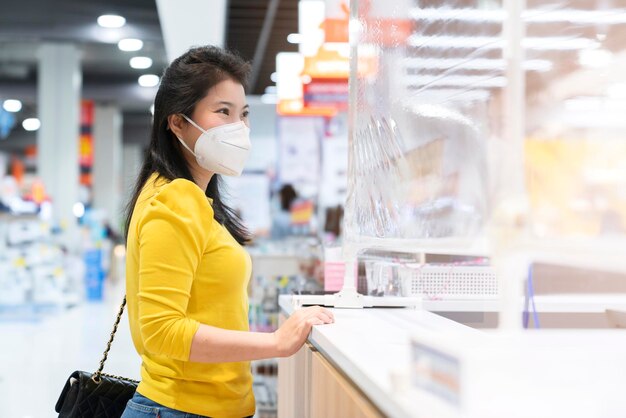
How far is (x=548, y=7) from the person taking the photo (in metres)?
1.39

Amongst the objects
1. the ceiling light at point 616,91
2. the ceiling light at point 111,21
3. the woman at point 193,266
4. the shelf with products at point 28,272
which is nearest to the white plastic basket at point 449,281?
the woman at point 193,266

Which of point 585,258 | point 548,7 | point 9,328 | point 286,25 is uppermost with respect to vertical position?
point 286,25

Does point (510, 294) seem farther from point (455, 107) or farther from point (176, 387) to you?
point (176, 387)

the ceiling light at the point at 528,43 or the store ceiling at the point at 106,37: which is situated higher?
the store ceiling at the point at 106,37

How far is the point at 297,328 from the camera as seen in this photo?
1.83 m

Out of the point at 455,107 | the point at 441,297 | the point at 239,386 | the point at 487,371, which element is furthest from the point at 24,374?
the point at 487,371

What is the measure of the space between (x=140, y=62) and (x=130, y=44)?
2.31 m

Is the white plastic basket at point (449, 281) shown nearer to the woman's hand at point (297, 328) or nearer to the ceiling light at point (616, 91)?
the woman's hand at point (297, 328)

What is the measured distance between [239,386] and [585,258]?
109 centimetres

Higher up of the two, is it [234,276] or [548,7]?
[548,7]

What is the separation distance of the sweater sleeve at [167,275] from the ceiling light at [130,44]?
11771 mm

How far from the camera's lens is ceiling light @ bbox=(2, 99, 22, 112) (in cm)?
2102

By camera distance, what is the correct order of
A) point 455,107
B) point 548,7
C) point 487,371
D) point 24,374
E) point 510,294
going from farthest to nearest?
point 24,374
point 455,107
point 548,7
point 510,294
point 487,371

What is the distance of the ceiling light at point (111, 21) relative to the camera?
11.3 m
